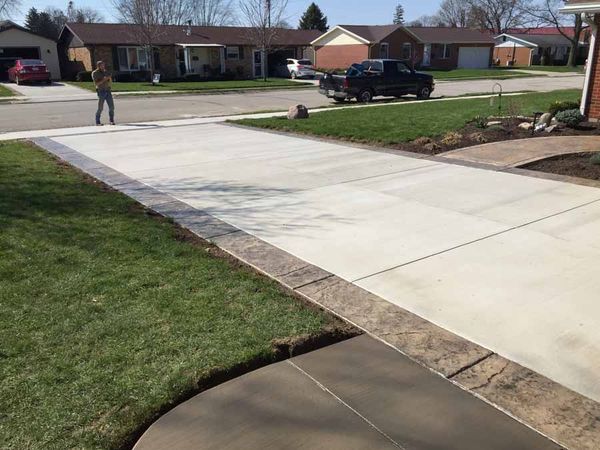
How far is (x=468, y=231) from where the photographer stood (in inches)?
229

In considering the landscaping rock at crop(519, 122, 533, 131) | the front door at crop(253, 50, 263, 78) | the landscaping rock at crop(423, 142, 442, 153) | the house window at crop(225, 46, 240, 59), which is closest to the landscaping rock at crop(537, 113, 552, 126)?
the landscaping rock at crop(519, 122, 533, 131)

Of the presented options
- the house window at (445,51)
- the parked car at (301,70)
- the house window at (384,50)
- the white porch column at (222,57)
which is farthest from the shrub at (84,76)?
the house window at (445,51)

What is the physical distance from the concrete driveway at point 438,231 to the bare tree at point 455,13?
101 meters

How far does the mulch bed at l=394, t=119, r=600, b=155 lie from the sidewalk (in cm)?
778

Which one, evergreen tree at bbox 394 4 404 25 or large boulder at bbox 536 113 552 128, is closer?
large boulder at bbox 536 113 552 128

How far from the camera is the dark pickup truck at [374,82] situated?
21891mm

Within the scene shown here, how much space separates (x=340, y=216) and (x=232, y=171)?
319 cm

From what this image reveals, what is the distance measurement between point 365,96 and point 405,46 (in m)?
33.5

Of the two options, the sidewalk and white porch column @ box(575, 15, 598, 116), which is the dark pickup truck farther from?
the sidewalk

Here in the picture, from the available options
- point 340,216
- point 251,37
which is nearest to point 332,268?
point 340,216

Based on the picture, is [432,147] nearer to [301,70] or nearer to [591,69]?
[591,69]

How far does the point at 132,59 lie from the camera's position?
132 feet

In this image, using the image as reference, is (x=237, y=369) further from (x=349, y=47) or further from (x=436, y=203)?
(x=349, y=47)

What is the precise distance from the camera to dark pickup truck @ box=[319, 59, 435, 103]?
21891 mm
